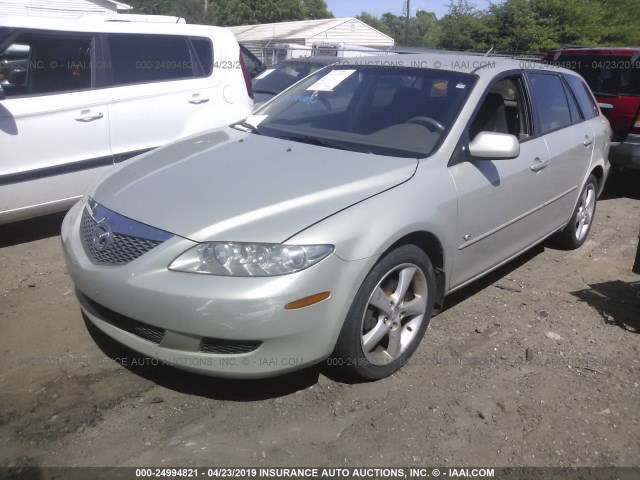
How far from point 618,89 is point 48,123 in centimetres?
649

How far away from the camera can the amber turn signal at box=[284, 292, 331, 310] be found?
2.54m

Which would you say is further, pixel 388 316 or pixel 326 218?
pixel 388 316

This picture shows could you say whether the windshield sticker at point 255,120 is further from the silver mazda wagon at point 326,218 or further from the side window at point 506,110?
the side window at point 506,110

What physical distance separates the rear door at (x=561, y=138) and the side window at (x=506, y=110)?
0.40 feet

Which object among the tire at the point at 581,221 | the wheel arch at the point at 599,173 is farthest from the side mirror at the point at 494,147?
the wheel arch at the point at 599,173

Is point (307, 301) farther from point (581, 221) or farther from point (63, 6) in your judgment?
point (63, 6)

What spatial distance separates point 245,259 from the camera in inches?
101

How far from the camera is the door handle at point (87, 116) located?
4852 millimetres

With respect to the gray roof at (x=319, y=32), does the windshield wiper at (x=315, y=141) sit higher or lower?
lower

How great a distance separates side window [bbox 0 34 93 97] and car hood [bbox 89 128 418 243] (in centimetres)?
175

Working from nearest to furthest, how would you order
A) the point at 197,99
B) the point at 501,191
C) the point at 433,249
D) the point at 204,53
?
1. the point at 433,249
2. the point at 501,191
3. the point at 197,99
4. the point at 204,53

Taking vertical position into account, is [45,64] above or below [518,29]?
below

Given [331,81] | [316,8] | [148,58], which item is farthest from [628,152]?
[316,8]

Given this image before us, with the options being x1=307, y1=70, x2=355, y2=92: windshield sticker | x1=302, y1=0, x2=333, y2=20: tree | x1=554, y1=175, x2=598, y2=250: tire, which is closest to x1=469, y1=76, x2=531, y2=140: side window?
x1=307, y1=70, x2=355, y2=92: windshield sticker
